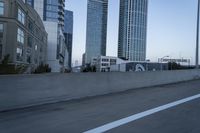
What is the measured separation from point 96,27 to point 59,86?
180m

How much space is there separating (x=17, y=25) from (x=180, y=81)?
127ft

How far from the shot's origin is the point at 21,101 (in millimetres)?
10180

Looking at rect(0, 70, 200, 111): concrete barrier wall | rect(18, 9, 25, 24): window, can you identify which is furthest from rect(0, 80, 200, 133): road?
rect(18, 9, 25, 24): window

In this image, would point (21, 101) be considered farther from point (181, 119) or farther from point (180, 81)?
point (180, 81)

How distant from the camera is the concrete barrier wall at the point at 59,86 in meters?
9.93

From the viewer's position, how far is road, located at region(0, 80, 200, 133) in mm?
7125

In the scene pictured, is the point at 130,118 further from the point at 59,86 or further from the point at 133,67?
the point at 133,67

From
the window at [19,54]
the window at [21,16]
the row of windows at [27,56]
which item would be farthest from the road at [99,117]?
the window at [21,16]

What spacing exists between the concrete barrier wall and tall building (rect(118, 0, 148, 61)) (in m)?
128

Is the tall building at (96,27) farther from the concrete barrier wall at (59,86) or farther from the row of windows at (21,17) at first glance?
the concrete barrier wall at (59,86)

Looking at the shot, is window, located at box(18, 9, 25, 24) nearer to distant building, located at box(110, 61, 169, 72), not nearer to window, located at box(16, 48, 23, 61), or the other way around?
window, located at box(16, 48, 23, 61)

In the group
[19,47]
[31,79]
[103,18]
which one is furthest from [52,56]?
[31,79]

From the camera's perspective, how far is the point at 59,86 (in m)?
11.6

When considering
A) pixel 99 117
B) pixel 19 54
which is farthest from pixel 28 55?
pixel 99 117
